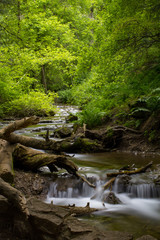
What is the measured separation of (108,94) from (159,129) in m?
5.15

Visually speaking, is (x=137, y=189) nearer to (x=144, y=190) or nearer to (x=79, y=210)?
(x=144, y=190)

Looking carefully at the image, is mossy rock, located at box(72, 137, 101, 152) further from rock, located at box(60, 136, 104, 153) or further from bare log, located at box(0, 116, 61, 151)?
bare log, located at box(0, 116, 61, 151)

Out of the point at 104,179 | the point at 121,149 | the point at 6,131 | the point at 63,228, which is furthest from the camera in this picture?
the point at 121,149

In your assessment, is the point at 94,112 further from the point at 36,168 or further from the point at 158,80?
the point at 36,168

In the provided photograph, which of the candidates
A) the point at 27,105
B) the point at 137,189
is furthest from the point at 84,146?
the point at 27,105

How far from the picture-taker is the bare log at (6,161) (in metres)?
4.41

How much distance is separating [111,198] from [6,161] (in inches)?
90.7

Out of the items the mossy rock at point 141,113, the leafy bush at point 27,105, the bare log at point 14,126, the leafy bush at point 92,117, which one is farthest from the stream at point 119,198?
the leafy bush at point 27,105

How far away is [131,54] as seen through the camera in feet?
31.2

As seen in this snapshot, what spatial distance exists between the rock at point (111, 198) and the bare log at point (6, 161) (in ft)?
6.46

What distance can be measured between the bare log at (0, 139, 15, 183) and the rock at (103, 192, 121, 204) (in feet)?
6.46

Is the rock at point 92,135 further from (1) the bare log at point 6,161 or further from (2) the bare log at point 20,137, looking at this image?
(1) the bare log at point 6,161

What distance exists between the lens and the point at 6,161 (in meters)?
4.82

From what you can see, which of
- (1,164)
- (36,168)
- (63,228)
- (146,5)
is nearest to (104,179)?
(36,168)
